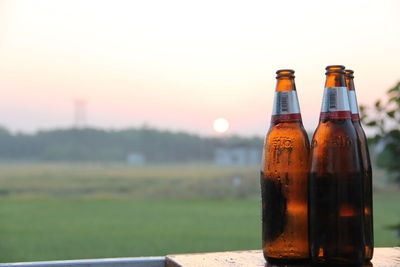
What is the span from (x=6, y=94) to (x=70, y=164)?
8.86 metres

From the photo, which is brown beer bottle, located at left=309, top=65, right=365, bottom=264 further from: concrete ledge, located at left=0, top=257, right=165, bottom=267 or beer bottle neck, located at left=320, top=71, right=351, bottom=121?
concrete ledge, located at left=0, top=257, right=165, bottom=267

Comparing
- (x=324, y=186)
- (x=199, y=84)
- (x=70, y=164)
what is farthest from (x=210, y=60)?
(x=70, y=164)

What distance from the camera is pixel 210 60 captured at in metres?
15.0

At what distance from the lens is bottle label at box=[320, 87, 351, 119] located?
99cm

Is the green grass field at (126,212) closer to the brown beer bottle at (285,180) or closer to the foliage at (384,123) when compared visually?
the foliage at (384,123)

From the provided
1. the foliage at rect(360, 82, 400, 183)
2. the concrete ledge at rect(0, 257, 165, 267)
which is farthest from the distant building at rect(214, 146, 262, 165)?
the concrete ledge at rect(0, 257, 165, 267)

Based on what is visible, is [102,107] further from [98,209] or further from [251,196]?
[251,196]

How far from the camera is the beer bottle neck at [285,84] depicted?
1.05 metres

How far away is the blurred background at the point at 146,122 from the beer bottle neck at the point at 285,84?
1.65m

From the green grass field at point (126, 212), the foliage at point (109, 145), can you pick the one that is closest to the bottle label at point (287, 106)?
the green grass field at point (126, 212)

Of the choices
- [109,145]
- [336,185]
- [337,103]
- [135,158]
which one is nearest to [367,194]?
[336,185]

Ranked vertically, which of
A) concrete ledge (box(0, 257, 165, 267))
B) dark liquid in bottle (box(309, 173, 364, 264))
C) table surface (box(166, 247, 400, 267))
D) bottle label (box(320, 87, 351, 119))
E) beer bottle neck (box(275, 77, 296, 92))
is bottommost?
concrete ledge (box(0, 257, 165, 267))

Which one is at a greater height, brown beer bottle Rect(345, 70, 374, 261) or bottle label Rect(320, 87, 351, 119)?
bottle label Rect(320, 87, 351, 119)

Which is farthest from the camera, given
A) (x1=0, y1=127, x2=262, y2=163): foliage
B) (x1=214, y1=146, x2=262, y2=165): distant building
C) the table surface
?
(x1=0, y1=127, x2=262, y2=163): foliage
